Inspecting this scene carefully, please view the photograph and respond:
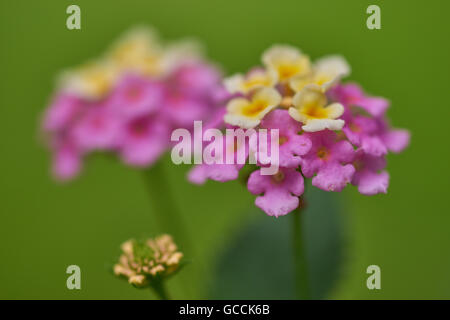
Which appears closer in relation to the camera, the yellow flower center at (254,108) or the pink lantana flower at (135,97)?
the yellow flower center at (254,108)

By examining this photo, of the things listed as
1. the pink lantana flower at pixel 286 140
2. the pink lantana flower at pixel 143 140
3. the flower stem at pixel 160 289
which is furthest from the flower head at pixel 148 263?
the pink lantana flower at pixel 143 140

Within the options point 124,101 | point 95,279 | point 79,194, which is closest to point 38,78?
point 79,194

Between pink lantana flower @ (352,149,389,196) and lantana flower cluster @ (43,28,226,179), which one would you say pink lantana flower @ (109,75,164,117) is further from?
pink lantana flower @ (352,149,389,196)

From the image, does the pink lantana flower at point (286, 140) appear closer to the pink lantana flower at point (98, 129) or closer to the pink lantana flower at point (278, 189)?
the pink lantana flower at point (278, 189)

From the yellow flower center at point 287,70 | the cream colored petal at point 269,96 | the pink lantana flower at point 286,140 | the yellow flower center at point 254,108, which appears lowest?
the pink lantana flower at point 286,140

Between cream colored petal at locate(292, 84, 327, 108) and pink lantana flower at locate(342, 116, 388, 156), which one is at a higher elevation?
cream colored petal at locate(292, 84, 327, 108)

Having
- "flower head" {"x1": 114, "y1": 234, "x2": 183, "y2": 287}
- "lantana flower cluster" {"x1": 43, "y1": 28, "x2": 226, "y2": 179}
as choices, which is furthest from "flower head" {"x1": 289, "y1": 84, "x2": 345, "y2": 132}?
"lantana flower cluster" {"x1": 43, "y1": 28, "x2": 226, "y2": 179}

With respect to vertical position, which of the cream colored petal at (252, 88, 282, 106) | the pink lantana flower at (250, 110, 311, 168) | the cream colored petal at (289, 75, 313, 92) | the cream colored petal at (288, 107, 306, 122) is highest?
the cream colored petal at (289, 75, 313, 92)
